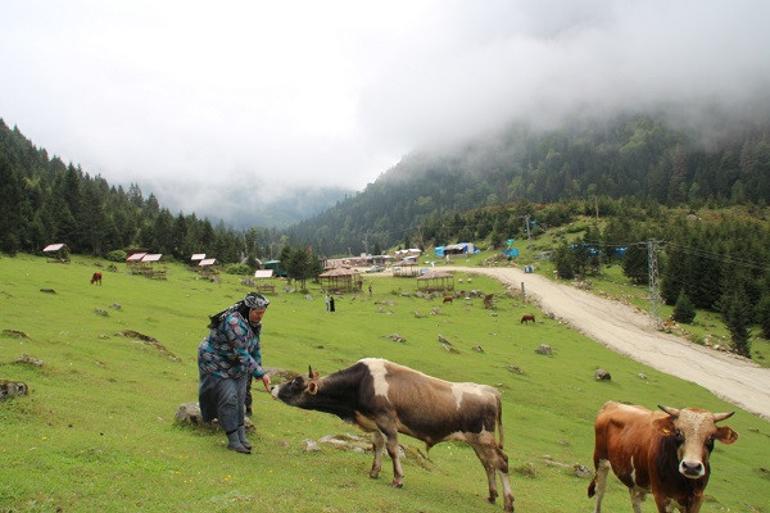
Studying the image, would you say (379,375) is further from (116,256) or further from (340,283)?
(116,256)

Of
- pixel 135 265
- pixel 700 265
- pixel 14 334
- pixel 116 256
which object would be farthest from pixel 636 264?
pixel 14 334

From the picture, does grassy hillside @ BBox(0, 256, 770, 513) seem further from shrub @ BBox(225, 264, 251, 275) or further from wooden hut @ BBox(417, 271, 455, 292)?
shrub @ BBox(225, 264, 251, 275)

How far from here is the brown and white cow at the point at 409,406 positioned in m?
11.6

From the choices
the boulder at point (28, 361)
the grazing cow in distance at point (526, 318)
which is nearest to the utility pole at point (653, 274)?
the grazing cow in distance at point (526, 318)

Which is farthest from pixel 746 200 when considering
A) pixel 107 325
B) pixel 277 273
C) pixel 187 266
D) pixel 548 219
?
pixel 107 325

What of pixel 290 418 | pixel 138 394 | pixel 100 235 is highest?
pixel 100 235

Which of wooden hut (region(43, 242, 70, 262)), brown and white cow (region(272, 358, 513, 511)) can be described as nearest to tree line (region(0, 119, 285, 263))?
wooden hut (region(43, 242, 70, 262))

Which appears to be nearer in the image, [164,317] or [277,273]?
[164,317]

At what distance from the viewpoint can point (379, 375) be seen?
11.9 meters

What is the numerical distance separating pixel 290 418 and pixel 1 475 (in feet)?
29.9

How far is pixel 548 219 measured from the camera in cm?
14412

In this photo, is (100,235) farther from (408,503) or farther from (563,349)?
(408,503)

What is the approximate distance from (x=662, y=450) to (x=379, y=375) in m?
5.86

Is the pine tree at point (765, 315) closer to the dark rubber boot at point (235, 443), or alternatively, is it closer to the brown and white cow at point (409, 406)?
the brown and white cow at point (409, 406)
